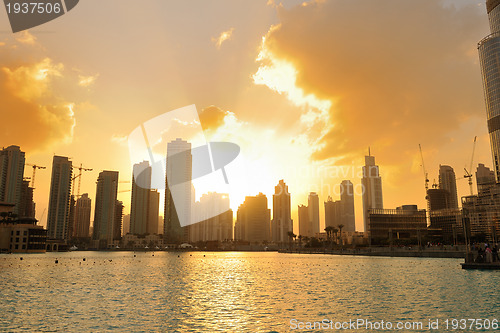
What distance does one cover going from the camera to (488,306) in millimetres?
38844

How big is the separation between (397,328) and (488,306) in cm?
1542

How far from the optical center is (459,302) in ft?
137

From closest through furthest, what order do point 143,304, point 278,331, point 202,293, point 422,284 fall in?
point 278,331
point 143,304
point 202,293
point 422,284

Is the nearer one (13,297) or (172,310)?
(172,310)

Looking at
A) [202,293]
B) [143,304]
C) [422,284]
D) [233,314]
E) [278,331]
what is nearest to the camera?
[278,331]

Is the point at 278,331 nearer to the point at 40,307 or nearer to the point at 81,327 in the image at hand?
the point at 81,327

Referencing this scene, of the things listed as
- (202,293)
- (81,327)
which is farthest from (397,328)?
(202,293)

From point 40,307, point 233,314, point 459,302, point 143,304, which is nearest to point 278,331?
point 233,314

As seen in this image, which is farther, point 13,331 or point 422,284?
point 422,284

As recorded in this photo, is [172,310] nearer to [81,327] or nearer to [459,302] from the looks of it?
[81,327]

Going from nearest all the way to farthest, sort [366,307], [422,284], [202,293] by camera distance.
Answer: [366,307]
[202,293]
[422,284]

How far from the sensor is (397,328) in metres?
30.2

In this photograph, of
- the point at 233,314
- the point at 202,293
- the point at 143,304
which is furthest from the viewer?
the point at 202,293

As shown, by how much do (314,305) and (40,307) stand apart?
3002 centimetres
